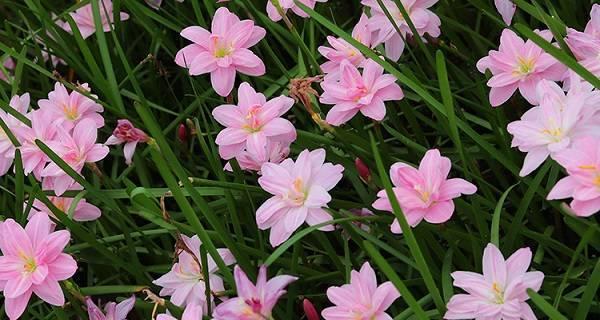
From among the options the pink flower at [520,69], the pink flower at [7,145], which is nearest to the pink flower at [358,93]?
the pink flower at [520,69]

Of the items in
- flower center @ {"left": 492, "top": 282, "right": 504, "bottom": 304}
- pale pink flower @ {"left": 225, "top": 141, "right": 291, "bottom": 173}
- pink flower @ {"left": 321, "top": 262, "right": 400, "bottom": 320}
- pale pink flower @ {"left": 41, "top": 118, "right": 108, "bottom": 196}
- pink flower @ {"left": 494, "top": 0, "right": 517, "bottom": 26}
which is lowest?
flower center @ {"left": 492, "top": 282, "right": 504, "bottom": 304}

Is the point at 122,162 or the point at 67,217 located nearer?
the point at 67,217

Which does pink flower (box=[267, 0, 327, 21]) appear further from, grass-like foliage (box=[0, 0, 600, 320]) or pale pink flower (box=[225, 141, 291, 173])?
pale pink flower (box=[225, 141, 291, 173])

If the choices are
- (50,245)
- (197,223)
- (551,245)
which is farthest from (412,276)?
(50,245)

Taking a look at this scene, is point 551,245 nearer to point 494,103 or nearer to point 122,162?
point 494,103

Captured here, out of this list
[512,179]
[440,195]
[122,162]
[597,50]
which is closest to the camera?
[440,195]

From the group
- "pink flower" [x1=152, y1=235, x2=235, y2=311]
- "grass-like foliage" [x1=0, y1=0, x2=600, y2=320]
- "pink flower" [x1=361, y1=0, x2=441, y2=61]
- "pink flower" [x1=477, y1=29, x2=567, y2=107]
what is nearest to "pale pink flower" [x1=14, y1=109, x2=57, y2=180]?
"grass-like foliage" [x1=0, y1=0, x2=600, y2=320]
